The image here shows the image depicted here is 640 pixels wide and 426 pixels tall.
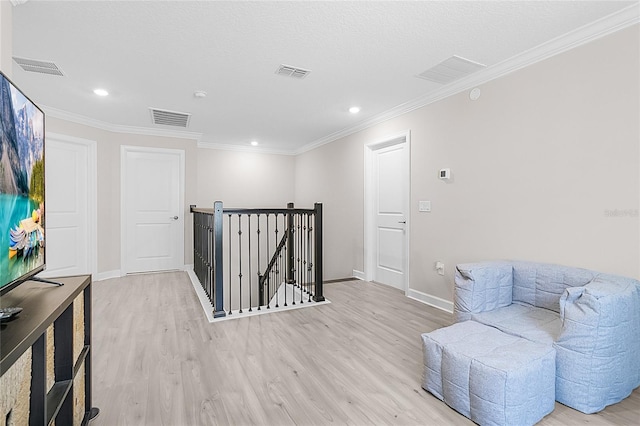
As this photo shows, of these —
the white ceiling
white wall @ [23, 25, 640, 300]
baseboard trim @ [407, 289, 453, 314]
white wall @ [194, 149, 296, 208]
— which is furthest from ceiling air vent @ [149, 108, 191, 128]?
baseboard trim @ [407, 289, 453, 314]

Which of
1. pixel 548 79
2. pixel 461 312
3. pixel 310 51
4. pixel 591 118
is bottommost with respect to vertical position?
pixel 461 312

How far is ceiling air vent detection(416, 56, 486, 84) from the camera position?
2.77m

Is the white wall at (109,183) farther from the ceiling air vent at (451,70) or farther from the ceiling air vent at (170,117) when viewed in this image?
the ceiling air vent at (451,70)

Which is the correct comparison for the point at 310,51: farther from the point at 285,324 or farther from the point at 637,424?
the point at 637,424

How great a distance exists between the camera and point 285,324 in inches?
117

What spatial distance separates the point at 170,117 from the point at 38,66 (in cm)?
170

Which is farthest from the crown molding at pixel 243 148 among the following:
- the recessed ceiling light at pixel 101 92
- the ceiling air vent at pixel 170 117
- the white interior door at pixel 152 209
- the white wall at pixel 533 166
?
the recessed ceiling light at pixel 101 92

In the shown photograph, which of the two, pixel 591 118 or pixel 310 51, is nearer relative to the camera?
pixel 591 118

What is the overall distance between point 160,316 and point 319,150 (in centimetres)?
391

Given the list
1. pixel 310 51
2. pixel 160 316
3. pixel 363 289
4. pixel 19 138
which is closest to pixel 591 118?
pixel 310 51

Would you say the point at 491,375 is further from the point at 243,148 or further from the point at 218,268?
the point at 243,148

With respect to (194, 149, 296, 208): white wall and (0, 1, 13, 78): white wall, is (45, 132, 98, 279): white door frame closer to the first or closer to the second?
(194, 149, 296, 208): white wall

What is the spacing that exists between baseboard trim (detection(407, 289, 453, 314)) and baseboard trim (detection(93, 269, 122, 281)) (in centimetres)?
443

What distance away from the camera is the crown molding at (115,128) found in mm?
4179
